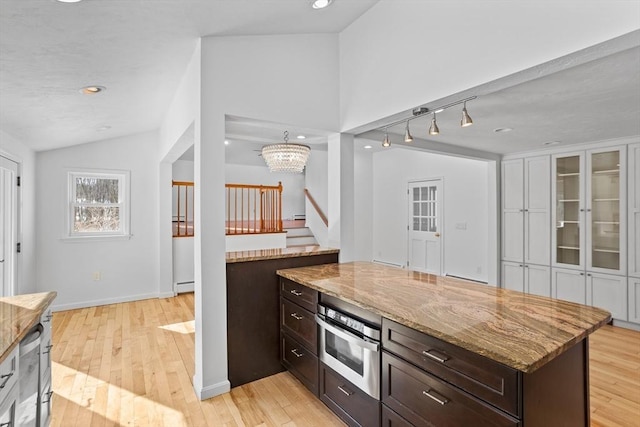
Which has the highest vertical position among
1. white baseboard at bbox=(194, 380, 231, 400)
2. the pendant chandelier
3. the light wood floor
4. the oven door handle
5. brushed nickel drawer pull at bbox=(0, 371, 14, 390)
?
the pendant chandelier

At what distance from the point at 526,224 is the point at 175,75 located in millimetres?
5226

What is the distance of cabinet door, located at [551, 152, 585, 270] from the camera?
4.51 meters

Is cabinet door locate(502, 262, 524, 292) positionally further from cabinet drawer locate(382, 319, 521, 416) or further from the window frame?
the window frame

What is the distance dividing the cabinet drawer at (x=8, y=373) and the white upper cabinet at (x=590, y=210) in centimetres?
577

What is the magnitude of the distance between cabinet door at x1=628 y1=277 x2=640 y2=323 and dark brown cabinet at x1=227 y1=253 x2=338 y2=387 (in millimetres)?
4303

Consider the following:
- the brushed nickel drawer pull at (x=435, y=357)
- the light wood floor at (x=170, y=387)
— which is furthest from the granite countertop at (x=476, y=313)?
the light wood floor at (x=170, y=387)

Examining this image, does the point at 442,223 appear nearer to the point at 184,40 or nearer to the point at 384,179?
the point at 384,179

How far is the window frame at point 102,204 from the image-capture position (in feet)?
16.0

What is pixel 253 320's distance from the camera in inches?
110

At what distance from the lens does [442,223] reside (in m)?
6.40

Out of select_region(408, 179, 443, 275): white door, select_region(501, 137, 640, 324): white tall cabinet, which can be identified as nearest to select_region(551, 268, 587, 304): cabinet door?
select_region(501, 137, 640, 324): white tall cabinet

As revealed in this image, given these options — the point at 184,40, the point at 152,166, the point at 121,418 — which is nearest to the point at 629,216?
the point at 184,40

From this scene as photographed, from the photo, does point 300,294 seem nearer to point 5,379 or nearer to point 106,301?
point 5,379

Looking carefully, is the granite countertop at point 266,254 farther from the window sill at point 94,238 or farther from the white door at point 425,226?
the white door at point 425,226
